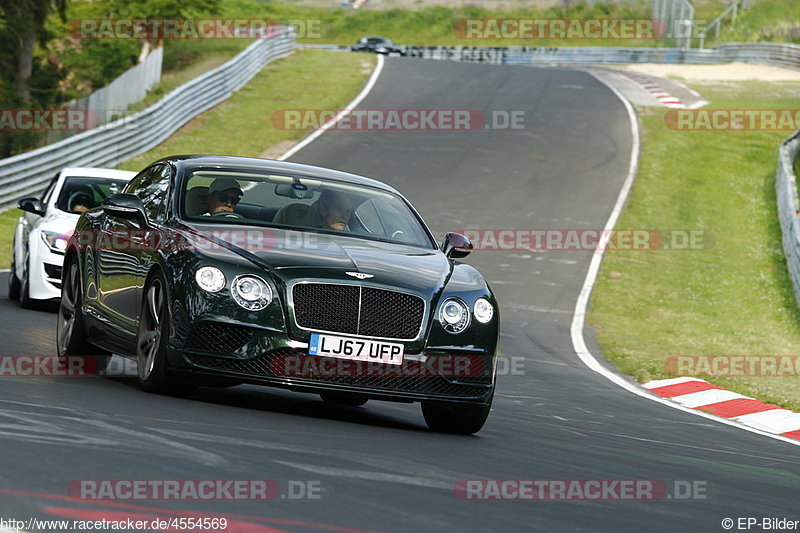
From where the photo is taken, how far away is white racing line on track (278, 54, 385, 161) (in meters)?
30.8

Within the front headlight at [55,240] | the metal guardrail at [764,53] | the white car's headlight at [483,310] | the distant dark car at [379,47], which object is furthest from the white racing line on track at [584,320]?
the distant dark car at [379,47]

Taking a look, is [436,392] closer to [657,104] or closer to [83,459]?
[83,459]

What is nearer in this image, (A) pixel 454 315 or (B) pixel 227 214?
(A) pixel 454 315

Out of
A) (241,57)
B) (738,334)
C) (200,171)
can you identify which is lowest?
(738,334)

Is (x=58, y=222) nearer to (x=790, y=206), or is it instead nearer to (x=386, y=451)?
(x=386, y=451)

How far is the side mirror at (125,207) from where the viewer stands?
29.2ft

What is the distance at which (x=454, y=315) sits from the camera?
812 cm

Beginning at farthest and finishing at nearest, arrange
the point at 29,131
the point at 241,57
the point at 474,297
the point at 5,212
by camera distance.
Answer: the point at 241,57
the point at 29,131
the point at 5,212
the point at 474,297

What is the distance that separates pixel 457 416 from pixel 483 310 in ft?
2.25

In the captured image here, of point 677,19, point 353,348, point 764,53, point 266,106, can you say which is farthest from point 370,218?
point 677,19

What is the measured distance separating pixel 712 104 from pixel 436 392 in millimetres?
33179

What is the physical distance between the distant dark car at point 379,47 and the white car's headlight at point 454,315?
54587mm

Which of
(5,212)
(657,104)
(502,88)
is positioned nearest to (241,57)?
(502,88)

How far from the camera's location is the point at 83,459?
5.51 metres
